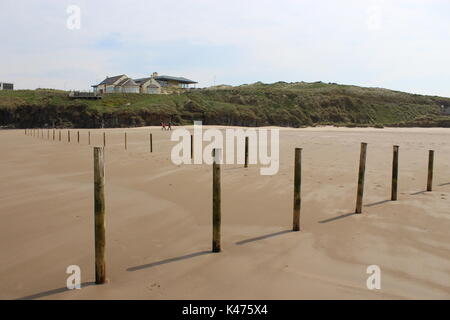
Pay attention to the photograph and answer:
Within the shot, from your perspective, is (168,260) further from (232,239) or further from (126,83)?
(126,83)

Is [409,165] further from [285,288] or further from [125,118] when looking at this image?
[125,118]

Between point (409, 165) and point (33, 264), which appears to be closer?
point (33, 264)

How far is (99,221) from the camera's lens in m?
5.04

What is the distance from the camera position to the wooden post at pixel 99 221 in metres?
4.85

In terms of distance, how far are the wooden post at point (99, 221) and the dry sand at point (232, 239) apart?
8.1 inches

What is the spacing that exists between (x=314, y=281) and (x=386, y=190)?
6.00 meters

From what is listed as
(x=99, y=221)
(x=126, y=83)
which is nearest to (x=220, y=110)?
(x=126, y=83)

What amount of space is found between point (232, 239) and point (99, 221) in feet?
7.68

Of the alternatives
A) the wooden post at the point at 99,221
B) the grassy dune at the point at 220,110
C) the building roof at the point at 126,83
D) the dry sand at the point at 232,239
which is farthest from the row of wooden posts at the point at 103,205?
the building roof at the point at 126,83

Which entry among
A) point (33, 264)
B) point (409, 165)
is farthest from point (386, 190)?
point (33, 264)

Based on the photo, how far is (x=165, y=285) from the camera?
476 centimetres

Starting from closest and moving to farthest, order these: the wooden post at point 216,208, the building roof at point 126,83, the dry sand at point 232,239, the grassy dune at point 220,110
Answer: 1. the dry sand at point 232,239
2. the wooden post at point 216,208
3. the grassy dune at point 220,110
4. the building roof at point 126,83

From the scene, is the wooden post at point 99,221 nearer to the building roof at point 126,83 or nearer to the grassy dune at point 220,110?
the grassy dune at point 220,110

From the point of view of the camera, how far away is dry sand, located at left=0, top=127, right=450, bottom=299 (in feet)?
15.5
